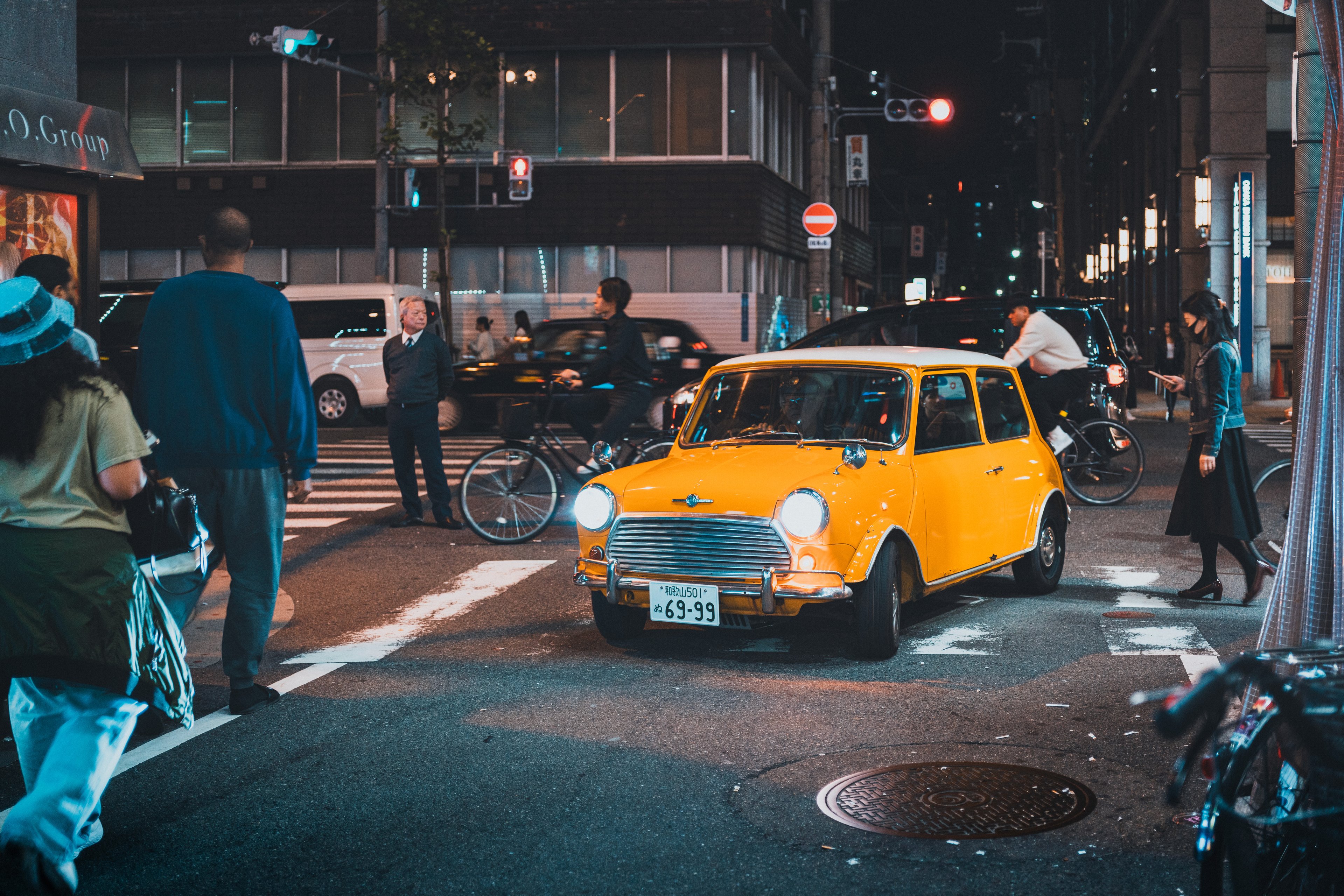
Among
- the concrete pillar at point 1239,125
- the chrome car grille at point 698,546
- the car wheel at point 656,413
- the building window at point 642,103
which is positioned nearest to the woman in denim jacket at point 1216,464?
the chrome car grille at point 698,546

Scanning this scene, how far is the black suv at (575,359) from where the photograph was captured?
19.9 metres

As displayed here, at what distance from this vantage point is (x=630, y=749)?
5363 millimetres

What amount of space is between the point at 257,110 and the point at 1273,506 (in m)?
26.9

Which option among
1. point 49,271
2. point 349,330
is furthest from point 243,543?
point 349,330

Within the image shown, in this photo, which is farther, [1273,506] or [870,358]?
[1273,506]

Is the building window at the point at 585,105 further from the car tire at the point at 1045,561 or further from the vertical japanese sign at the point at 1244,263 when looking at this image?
the car tire at the point at 1045,561

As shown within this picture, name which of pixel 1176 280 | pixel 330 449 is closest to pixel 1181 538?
pixel 330 449

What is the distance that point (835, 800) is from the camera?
15.5 feet

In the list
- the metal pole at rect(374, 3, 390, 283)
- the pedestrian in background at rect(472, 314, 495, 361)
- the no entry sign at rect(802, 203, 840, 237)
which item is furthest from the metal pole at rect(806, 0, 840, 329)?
the metal pole at rect(374, 3, 390, 283)

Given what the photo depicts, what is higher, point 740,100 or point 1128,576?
point 740,100

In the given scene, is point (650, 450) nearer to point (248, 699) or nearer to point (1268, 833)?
point (248, 699)

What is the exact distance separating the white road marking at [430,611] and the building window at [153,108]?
2650cm

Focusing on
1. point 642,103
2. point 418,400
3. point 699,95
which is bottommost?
point 418,400

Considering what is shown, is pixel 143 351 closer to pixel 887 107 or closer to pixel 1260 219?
pixel 887 107
